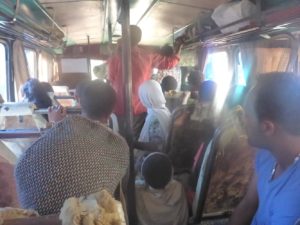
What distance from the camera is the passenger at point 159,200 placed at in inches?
91.1

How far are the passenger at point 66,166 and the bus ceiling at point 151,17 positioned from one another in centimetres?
117

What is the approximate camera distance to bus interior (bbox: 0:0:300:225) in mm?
2115

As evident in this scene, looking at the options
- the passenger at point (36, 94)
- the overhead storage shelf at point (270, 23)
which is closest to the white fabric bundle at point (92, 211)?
the overhead storage shelf at point (270, 23)

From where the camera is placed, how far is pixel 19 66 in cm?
456

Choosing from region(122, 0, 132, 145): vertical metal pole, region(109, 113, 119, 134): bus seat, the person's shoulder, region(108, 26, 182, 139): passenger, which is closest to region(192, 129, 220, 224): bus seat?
the person's shoulder

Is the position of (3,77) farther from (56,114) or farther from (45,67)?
(45,67)

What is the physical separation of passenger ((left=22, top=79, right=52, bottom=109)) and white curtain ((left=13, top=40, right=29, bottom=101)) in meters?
0.72

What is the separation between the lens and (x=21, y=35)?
444 cm

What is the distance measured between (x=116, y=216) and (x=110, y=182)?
0.73 meters

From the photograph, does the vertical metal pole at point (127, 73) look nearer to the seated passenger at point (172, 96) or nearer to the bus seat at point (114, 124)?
the bus seat at point (114, 124)

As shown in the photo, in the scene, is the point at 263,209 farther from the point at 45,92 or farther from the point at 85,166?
the point at 45,92

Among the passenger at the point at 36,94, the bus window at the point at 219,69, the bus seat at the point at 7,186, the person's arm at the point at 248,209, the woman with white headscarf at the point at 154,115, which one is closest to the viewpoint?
the person's arm at the point at 248,209

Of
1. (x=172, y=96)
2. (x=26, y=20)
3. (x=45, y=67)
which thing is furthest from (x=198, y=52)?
(x=26, y=20)

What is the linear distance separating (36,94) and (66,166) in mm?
2570
